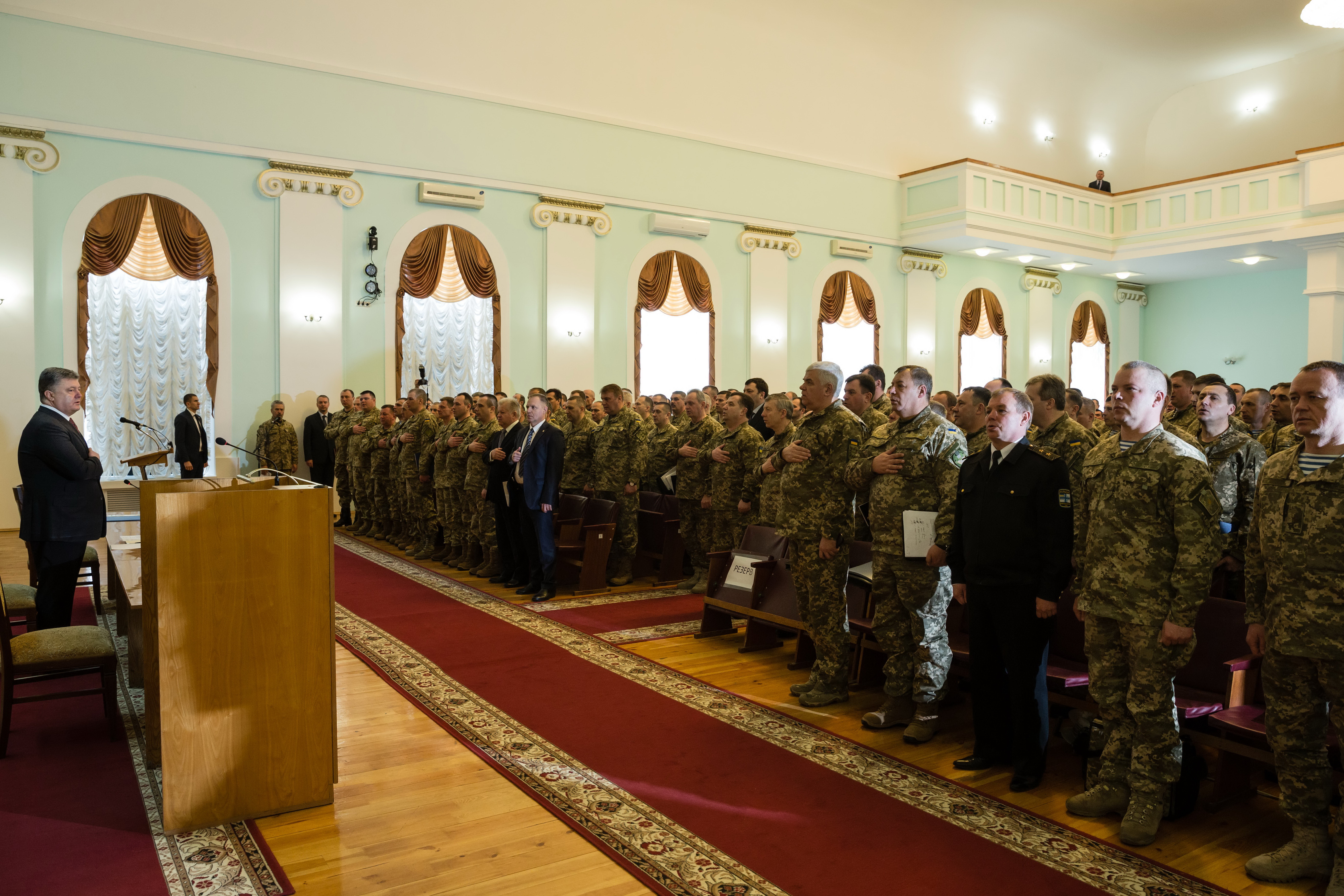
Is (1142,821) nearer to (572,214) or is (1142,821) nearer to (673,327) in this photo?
(572,214)

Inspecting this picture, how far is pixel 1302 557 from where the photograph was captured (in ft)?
8.84

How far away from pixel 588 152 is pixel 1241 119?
43.5 feet

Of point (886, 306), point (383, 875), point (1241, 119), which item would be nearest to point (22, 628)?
point (383, 875)

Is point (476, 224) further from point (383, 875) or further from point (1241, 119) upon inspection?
point (1241, 119)

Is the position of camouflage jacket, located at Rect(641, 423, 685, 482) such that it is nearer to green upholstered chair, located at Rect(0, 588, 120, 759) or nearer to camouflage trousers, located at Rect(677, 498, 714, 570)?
camouflage trousers, located at Rect(677, 498, 714, 570)

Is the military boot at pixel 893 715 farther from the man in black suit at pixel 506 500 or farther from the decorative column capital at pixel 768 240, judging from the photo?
the decorative column capital at pixel 768 240

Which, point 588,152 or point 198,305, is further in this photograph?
point 588,152

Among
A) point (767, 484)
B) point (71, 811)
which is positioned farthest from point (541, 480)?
point (71, 811)

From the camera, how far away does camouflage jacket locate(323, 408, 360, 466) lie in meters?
11.1

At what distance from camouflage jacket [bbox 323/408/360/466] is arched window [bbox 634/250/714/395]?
14.3 feet

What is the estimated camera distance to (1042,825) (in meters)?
3.18

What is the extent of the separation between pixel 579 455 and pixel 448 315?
518cm

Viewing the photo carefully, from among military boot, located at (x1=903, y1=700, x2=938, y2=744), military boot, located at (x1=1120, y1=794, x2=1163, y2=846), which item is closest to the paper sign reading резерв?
military boot, located at (x1=903, y1=700, x2=938, y2=744)

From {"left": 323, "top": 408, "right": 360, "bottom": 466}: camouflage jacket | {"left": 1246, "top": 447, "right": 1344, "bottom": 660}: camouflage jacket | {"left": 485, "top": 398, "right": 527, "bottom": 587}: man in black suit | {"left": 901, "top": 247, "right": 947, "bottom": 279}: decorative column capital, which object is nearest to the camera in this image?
{"left": 1246, "top": 447, "right": 1344, "bottom": 660}: camouflage jacket
